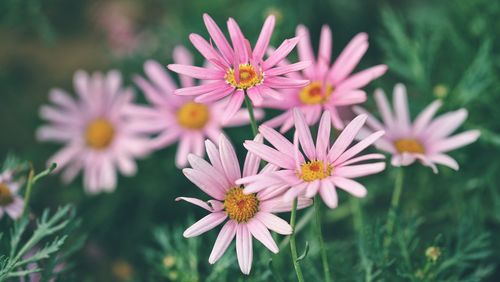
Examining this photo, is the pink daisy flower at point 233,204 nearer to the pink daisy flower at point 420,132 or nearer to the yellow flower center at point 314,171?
the yellow flower center at point 314,171

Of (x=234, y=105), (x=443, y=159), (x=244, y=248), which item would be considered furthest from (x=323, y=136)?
(x=443, y=159)

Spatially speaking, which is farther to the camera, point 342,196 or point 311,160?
point 342,196

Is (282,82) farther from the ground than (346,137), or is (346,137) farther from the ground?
(282,82)

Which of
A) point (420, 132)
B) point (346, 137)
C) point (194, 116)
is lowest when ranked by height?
point (346, 137)

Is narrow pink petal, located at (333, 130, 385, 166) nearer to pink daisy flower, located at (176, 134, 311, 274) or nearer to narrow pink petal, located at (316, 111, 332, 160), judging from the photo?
narrow pink petal, located at (316, 111, 332, 160)

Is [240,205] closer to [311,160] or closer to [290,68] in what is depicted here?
[311,160]

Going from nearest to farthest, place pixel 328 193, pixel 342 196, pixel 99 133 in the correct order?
pixel 328 193, pixel 342 196, pixel 99 133

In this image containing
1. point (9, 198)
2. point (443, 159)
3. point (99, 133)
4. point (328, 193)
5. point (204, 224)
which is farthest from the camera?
point (99, 133)

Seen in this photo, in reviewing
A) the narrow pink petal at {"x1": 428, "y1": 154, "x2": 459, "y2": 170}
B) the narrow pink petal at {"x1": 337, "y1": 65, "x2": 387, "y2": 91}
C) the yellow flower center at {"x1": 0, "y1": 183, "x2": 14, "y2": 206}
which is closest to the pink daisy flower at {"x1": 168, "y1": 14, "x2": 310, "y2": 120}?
the narrow pink petal at {"x1": 337, "y1": 65, "x2": 387, "y2": 91}
